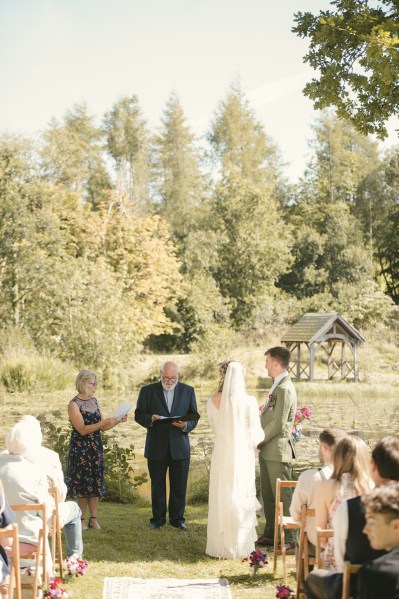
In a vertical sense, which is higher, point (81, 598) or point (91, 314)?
point (91, 314)

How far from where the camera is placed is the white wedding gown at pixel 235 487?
691 cm

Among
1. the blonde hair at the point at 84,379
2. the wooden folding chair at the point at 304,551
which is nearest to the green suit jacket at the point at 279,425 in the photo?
the blonde hair at the point at 84,379

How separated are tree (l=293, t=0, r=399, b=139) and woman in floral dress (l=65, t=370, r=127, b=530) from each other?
15.1 feet

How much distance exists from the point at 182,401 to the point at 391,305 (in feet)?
116

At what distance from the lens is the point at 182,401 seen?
26.3 ft

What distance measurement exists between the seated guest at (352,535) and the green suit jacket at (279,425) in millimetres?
2931

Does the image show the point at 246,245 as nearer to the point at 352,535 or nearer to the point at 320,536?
the point at 320,536

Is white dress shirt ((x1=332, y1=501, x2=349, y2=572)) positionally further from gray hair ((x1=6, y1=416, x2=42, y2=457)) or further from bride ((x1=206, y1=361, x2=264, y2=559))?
bride ((x1=206, y1=361, x2=264, y2=559))

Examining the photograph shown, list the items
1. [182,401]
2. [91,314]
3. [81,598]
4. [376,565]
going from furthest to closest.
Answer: [91,314]
[182,401]
[81,598]
[376,565]

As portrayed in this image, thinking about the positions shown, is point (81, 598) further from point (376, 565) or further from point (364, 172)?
point (364, 172)

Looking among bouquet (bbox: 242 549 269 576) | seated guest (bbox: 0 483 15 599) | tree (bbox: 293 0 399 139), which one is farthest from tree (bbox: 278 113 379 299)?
seated guest (bbox: 0 483 15 599)

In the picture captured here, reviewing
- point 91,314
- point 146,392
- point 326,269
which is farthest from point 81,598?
point 326,269

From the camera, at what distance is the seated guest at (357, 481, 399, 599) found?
12.0 ft

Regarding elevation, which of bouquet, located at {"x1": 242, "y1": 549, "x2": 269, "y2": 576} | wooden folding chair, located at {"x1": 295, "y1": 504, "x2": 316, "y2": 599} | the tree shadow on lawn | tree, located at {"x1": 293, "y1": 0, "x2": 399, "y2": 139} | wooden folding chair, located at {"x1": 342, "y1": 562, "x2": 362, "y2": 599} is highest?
tree, located at {"x1": 293, "y1": 0, "x2": 399, "y2": 139}
